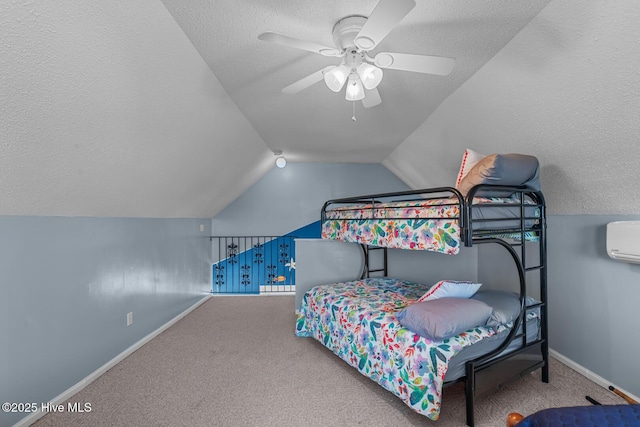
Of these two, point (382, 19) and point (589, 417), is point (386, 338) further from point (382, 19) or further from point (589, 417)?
point (382, 19)

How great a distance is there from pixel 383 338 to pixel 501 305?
0.82 m

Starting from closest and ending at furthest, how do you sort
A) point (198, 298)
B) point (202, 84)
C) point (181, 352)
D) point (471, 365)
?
point (471, 365), point (202, 84), point (181, 352), point (198, 298)

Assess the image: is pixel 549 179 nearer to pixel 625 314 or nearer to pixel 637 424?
pixel 625 314

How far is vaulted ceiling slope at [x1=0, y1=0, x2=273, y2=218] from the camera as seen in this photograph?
1276 mm

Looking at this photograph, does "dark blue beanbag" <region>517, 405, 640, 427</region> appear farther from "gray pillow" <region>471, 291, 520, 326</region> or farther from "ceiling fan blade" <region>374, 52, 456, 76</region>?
"ceiling fan blade" <region>374, 52, 456, 76</region>

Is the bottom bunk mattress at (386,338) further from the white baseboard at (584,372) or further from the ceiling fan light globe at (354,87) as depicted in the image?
the ceiling fan light globe at (354,87)

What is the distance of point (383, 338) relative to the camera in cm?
197

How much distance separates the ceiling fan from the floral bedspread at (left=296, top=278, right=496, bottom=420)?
4.98 ft

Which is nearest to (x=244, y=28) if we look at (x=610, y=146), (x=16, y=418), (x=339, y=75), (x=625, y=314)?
(x=339, y=75)

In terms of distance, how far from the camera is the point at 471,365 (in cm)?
172

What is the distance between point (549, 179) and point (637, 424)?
1.88m

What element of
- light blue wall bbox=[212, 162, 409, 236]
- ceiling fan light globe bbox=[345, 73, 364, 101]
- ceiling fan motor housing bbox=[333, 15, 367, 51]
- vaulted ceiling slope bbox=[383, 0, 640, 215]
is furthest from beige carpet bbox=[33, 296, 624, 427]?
light blue wall bbox=[212, 162, 409, 236]

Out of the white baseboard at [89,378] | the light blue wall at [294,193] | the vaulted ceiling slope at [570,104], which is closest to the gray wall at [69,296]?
the white baseboard at [89,378]

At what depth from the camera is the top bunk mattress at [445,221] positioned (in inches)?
69.8
